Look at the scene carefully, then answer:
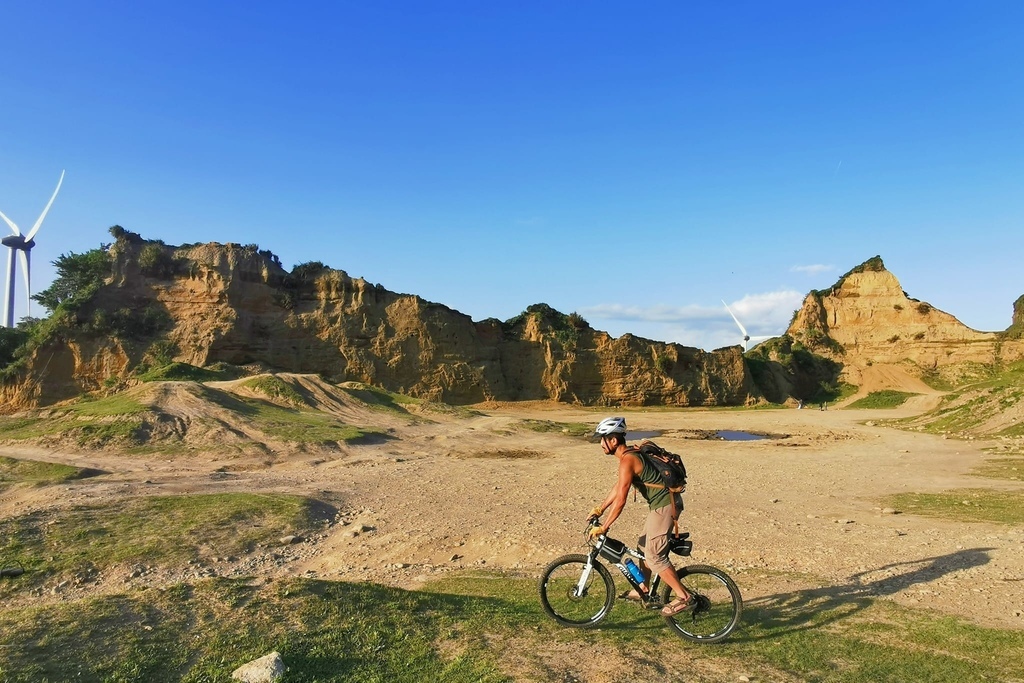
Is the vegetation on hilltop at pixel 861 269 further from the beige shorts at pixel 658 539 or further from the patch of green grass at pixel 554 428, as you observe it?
the beige shorts at pixel 658 539

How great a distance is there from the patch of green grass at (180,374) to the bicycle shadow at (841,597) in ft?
101

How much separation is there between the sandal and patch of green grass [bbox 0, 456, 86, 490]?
1419cm

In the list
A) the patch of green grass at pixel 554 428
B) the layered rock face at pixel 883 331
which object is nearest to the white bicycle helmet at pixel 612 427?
the patch of green grass at pixel 554 428

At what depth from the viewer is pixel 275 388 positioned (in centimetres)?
3034

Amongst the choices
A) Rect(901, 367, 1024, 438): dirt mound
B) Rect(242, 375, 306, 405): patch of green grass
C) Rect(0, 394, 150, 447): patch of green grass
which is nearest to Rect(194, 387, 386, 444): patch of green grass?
Rect(242, 375, 306, 405): patch of green grass

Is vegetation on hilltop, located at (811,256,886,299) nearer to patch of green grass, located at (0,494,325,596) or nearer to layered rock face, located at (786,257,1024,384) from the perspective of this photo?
layered rock face, located at (786,257,1024,384)

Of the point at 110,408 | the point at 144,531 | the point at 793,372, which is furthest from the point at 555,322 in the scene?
the point at 144,531

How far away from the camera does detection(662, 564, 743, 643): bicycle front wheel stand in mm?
5836

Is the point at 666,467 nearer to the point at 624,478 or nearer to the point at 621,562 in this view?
the point at 624,478

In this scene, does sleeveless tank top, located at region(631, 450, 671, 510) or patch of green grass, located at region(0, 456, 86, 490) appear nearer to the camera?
sleeveless tank top, located at region(631, 450, 671, 510)

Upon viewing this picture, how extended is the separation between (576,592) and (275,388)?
26776mm

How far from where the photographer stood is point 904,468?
19438 mm

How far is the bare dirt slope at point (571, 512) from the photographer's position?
8242 mm

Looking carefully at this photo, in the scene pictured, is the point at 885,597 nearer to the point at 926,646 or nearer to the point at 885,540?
the point at 926,646
